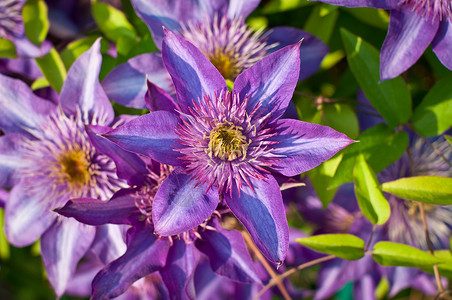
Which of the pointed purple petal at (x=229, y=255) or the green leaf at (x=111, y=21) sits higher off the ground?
the green leaf at (x=111, y=21)

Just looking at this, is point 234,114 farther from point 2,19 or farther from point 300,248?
point 2,19

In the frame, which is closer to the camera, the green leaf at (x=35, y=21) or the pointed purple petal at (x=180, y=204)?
the pointed purple petal at (x=180, y=204)

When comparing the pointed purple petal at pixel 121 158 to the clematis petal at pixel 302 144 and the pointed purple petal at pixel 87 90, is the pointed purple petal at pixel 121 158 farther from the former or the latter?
the clematis petal at pixel 302 144

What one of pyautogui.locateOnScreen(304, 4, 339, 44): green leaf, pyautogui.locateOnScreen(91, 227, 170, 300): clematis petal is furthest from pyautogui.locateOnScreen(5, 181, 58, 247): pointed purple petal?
pyautogui.locateOnScreen(304, 4, 339, 44): green leaf

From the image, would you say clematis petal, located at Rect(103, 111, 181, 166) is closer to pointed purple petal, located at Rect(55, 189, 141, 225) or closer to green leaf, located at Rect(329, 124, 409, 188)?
pointed purple petal, located at Rect(55, 189, 141, 225)

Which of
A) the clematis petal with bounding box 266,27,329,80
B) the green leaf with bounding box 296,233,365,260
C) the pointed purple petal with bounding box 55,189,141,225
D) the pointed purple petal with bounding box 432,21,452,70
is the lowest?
the green leaf with bounding box 296,233,365,260

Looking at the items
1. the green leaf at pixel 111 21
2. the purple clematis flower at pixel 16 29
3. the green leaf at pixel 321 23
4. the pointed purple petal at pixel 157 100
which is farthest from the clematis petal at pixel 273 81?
the purple clematis flower at pixel 16 29

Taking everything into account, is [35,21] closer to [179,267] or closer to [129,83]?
[129,83]

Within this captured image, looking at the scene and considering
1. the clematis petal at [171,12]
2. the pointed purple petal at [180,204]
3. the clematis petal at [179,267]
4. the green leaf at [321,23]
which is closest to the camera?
the pointed purple petal at [180,204]
